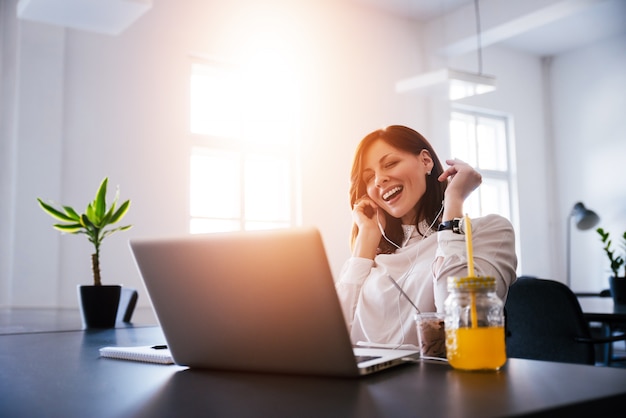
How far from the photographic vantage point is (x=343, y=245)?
5.23 metres

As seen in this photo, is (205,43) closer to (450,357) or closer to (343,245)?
(343,245)

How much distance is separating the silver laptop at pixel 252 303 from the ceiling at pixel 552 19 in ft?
16.1

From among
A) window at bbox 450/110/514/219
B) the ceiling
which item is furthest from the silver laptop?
window at bbox 450/110/514/219

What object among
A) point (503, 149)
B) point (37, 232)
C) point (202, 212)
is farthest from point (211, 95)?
point (503, 149)

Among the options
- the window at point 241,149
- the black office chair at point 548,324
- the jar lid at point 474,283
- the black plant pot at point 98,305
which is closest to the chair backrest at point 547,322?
the black office chair at point 548,324

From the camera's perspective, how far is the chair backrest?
7.63 feet

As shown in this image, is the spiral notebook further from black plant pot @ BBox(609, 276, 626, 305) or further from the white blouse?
black plant pot @ BBox(609, 276, 626, 305)

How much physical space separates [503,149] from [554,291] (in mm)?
4596

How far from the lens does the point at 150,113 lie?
4375 millimetres

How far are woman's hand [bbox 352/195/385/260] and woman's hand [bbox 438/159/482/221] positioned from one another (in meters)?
0.25

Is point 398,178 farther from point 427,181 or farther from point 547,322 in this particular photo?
point 547,322

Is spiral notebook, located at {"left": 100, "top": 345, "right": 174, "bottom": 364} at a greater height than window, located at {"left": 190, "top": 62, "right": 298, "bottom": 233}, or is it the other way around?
window, located at {"left": 190, "top": 62, "right": 298, "bottom": 233}

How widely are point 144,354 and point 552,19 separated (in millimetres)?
5181

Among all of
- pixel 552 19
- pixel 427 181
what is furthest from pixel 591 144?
pixel 427 181
